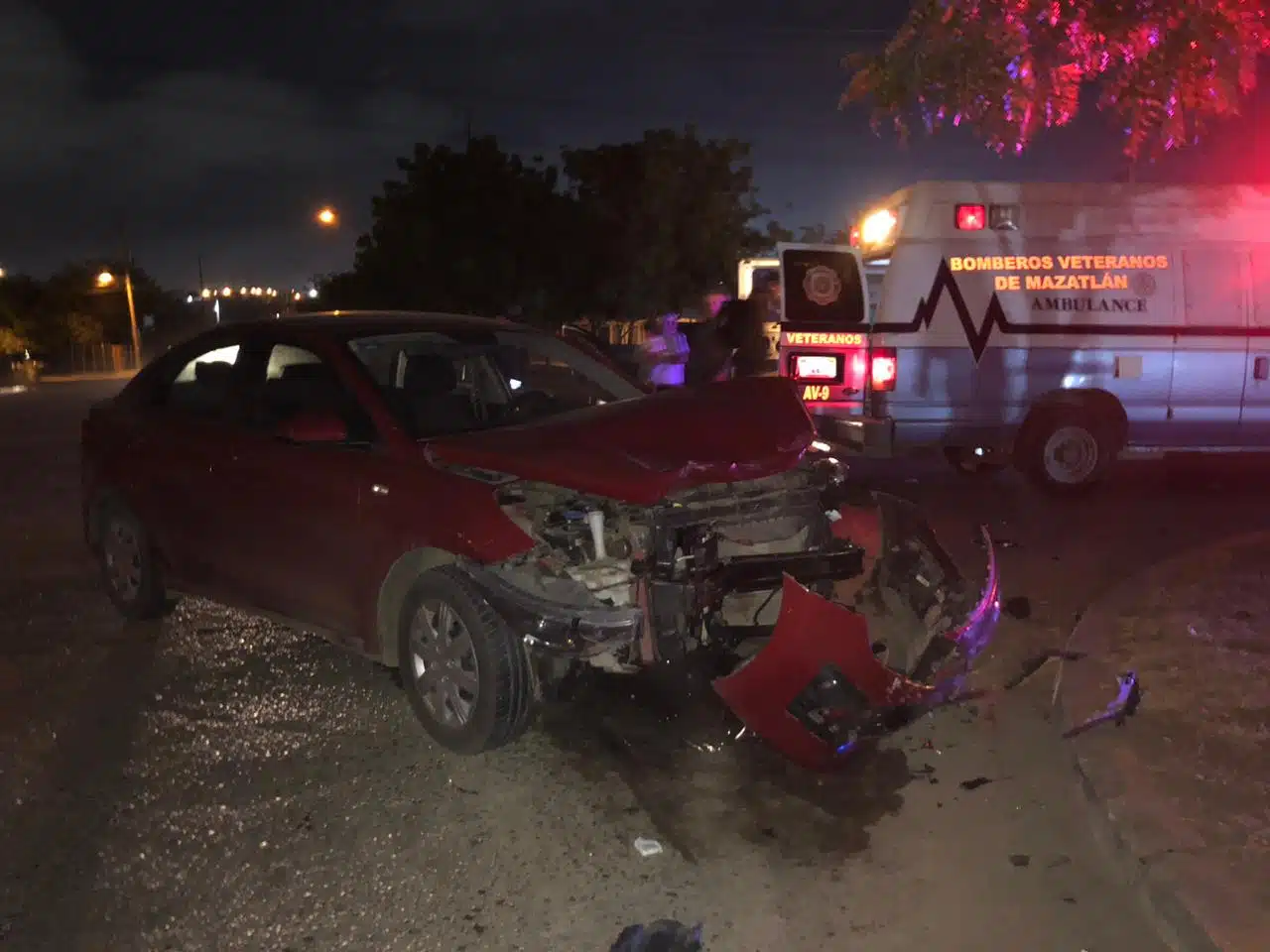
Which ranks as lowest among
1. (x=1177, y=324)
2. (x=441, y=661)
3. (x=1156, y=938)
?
(x=1156, y=938)

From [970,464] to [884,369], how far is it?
2.82 metres

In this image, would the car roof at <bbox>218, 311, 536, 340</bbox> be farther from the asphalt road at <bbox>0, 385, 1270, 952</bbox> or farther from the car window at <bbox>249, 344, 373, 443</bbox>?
the asphalt road at <bbox>0, 385, 1270, 952</bbox>

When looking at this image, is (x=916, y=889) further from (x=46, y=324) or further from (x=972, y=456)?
(x=46, y=324)

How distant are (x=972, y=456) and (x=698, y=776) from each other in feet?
23.5

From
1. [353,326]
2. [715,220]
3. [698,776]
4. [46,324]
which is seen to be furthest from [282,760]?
[46,324]

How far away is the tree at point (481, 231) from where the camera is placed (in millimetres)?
36812

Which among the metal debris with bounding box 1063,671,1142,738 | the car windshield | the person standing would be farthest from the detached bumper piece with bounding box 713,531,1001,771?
the person standing

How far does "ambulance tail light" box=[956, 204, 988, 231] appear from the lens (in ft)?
31.9

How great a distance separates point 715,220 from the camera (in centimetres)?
3578

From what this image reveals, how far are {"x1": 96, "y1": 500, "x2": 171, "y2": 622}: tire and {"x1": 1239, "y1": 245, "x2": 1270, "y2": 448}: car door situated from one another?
8.90 meters

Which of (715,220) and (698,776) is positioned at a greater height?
(715,220)

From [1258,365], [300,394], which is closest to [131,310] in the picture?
[1258,365]

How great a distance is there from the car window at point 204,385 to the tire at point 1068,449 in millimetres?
6921

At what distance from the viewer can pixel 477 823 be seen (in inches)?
166
